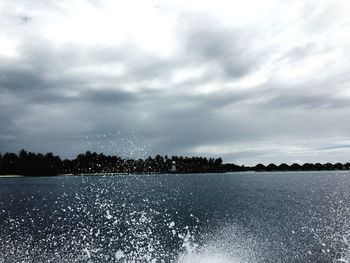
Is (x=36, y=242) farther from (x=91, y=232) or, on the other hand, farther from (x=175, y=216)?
(x=175, y=216)

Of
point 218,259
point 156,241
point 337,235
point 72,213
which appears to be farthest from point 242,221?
point 72,213

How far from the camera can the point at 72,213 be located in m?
68.9

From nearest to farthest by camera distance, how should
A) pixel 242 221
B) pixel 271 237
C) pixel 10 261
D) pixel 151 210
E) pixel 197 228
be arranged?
pixel 10 261 < pixel 271 237 < pixel 197 228 < pixel 242 221 < pixel 151 210

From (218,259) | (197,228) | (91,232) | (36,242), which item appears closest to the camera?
(218,259)

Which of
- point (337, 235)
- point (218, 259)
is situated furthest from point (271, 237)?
point (218, 259)

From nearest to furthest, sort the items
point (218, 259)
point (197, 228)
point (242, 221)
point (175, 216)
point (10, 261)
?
point (10, 261)
point (218, 259)
point (197, 228)
point (242, 221)
point (175, 216)

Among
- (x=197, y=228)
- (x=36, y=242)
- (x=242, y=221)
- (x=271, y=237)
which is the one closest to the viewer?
(x=36, y=242)

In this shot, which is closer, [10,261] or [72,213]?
[10,261]

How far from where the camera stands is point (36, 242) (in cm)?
4078

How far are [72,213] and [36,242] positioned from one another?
28559mm

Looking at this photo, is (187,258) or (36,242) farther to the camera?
(36,242)

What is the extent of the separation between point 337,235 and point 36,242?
1496 inches

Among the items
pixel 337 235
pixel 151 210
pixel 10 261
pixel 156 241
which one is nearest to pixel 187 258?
pixel 156 241

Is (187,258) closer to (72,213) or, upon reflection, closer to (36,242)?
(36,242)
